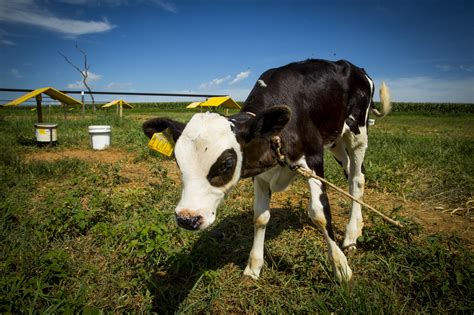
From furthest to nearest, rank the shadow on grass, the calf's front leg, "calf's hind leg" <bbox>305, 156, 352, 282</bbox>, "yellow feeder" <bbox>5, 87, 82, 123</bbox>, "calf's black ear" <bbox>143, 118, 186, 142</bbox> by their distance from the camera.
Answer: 1. "yellow feeder" <bbox>5, 87, 82, 123</bbox>
2. the calf's front leg
3. "calf's hind leg" <bbox>305, 156, 352, 282</bbox>
4. the shadow on grass
5. "calf's black ear" <bbox>143, 118, 186, 142</bbox>

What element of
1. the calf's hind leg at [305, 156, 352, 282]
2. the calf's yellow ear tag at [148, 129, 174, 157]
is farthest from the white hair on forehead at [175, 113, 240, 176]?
the calf's hind leg at [305, 156, 352, 282]

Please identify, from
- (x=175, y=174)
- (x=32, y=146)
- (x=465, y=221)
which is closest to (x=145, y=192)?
(x=175, y=174)

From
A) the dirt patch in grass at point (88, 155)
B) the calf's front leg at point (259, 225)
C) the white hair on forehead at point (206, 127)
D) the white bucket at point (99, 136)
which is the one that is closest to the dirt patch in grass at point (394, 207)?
the calf's front leg at point (259, 225)

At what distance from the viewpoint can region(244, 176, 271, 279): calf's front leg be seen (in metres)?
2.66

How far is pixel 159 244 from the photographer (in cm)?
251

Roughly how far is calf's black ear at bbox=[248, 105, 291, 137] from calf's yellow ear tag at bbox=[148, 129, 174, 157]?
2.02ft

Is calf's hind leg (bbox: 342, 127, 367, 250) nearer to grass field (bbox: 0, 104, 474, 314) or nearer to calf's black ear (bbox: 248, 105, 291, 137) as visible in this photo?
grass field (bbox: 0, 104, 474, 314)

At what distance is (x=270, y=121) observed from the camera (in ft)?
6.48

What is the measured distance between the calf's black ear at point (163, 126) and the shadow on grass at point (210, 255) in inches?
45.4

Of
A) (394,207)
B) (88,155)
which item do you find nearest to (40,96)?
(88,155)

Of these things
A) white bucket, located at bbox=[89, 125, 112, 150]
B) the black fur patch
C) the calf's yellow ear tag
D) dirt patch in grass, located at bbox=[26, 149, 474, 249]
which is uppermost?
the calf's yellow ear tag

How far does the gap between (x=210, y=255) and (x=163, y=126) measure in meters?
1.36

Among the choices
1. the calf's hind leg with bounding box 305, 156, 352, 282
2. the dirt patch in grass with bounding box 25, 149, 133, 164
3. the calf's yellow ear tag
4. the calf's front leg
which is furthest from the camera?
the dirt patch in grass with bounding box 25, 149, 133, 164

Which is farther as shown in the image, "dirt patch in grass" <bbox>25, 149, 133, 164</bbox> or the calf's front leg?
"dirt patch in grass" <bbox>25, 149, 133, 164</bbox>
